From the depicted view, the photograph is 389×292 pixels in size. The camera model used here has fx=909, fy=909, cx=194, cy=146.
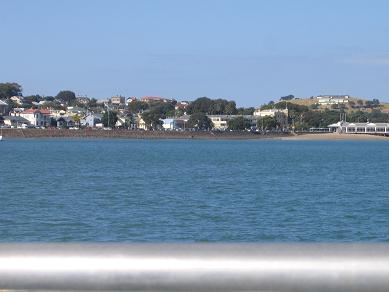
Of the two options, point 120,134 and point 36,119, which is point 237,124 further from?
point 36,119

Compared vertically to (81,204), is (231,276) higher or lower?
higher

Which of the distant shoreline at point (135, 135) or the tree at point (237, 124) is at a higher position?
the tree at point (237, 124)

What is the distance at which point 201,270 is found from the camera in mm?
2637

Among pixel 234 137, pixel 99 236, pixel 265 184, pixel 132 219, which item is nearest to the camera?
pixel 99 236

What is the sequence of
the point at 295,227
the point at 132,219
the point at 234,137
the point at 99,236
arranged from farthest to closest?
the point at 234,137 < the point at 132,219 < the point at 295,227 < the point at 99,236

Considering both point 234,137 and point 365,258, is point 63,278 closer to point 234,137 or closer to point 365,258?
point 365,258

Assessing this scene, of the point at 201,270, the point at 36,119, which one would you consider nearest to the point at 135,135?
the point at 36,119

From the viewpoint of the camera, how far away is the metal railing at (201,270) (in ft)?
8.64

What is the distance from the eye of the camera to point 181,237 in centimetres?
1762

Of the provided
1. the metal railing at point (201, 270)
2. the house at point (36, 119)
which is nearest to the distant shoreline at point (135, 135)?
the house at point (36, 119)

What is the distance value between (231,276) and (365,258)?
15.6 inches

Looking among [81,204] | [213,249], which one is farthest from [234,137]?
[213,249]

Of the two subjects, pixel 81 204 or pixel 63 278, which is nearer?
pixel 63 278

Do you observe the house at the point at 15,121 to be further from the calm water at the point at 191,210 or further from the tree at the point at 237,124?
the calm water at the point at 191,210
